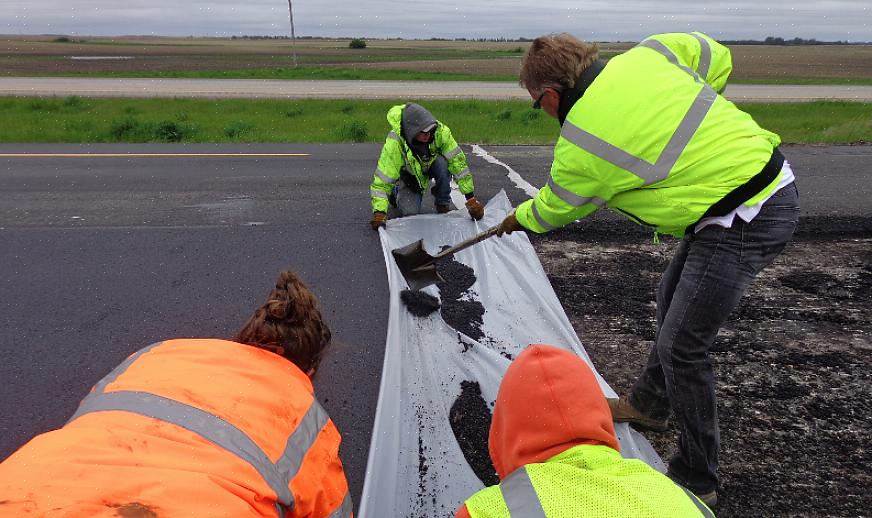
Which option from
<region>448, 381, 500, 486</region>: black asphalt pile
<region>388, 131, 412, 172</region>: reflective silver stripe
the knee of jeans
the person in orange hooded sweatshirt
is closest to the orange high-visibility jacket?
the person in orange hooded sweatshirt


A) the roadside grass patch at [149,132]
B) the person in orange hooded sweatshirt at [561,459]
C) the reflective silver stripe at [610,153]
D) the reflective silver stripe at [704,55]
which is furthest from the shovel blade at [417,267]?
the roadside grass patch at [149,132]

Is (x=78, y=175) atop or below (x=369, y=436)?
atop

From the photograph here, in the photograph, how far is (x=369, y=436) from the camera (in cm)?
273

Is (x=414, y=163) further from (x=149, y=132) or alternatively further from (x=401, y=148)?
(x=149, y=132)

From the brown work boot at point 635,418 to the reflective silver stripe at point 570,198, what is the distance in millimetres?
1032

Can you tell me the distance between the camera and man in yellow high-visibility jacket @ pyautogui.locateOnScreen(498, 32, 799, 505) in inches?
79.4

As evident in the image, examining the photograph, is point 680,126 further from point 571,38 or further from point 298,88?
point 298,88

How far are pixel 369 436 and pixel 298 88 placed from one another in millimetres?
22933

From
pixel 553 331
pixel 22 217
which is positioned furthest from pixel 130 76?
pixel 553 331

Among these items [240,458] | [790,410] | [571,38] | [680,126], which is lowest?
[790,410]

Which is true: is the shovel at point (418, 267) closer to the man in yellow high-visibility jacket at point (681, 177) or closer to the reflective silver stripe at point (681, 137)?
the man in yellow high-visibility jacket at point (681, 177)

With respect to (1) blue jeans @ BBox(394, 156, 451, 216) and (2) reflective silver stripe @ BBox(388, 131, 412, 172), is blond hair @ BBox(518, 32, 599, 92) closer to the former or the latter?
(2) reflective silver stripe @ BBox(388, 131, 412, 172)

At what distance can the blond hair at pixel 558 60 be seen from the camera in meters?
2.25

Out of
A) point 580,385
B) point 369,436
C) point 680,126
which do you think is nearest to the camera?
point 580,385
